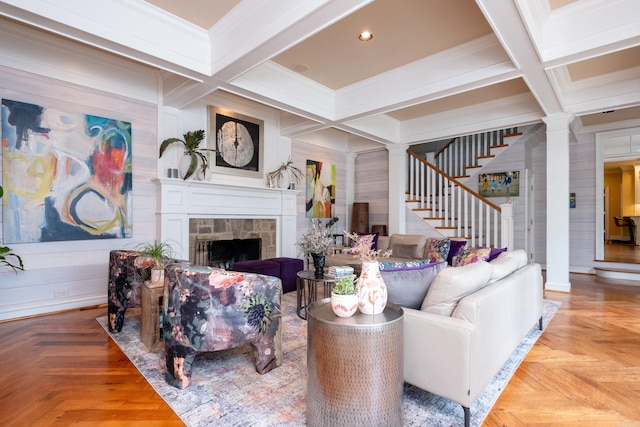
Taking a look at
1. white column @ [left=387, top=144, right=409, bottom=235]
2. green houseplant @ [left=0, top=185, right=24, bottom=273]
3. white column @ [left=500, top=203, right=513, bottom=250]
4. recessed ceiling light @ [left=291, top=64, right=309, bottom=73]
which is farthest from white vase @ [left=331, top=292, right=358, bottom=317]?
white column @ [left=387, top=144, right=409, bottom=235]

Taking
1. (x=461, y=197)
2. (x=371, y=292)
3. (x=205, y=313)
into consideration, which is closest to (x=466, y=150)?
(x=461, y=197)

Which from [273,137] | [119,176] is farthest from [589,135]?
[119,176]

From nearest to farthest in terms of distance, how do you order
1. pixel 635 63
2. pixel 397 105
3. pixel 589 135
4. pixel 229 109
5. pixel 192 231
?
1. pixel 635 63
2. pixel 397 105
3. pixel 192 231
4. pixel 229 109
5. pixel 589 135

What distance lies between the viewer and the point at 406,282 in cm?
212

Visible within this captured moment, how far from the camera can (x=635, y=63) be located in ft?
13.6

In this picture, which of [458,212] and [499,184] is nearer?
[458,212]

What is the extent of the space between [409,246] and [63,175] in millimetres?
4683

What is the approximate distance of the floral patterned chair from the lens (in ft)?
7.11

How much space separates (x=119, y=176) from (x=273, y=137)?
2.66 meters

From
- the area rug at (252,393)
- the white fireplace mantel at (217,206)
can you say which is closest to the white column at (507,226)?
the area rug at (252,393)

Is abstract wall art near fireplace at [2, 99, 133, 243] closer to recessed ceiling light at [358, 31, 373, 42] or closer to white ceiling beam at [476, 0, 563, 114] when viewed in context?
recessed ceiling light at [358, 31, 373, 42]

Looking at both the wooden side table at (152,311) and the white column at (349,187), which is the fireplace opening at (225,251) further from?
the white column at (349,187)

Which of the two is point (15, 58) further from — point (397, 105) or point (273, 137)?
point (397, 105)

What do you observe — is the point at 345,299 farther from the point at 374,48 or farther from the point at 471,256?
the point at 374,48
